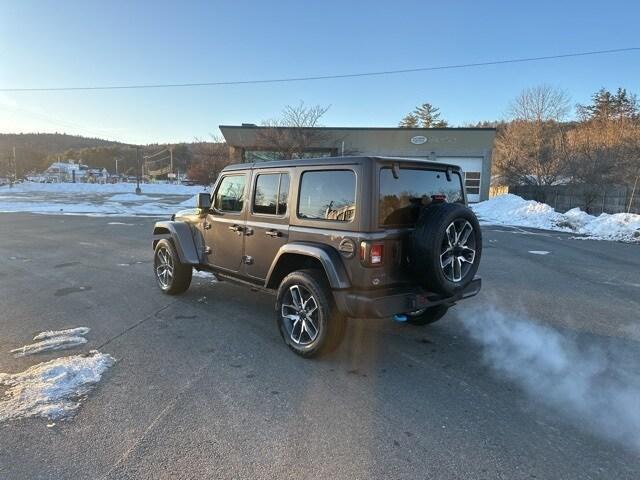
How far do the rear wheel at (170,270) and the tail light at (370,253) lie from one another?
3.34 metres

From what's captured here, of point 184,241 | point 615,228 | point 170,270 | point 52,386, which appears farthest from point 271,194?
point 615,228

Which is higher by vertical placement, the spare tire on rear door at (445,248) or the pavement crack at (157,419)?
the spare tire on rear door at (445,248)

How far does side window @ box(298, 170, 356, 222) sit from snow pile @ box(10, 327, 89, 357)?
2.72 m

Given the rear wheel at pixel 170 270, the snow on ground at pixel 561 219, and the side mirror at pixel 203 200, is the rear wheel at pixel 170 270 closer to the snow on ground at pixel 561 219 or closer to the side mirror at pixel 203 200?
the side mirror at pixel 203 200

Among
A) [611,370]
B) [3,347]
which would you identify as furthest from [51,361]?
[611,370]

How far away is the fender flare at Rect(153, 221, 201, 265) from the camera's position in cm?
605

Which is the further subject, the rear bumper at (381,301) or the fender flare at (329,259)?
the fender flare at (329,259)

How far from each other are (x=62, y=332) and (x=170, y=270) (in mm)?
1791

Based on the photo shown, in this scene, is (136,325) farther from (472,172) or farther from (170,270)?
(472,172)

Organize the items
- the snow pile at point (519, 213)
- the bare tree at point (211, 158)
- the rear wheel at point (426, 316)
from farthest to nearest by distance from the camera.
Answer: the bare tree at point (211, 158), the snow pile at point (519, 213), the rear wheel at point (426, 316)

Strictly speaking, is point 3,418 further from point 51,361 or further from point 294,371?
point 294,371

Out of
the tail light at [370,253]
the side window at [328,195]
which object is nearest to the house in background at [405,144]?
the side window at [328,195]

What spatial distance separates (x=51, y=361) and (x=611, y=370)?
5.20m

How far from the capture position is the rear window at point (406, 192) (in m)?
4.03
